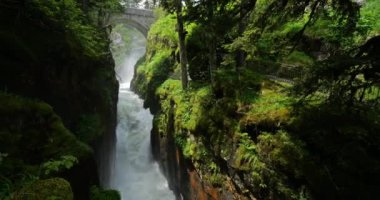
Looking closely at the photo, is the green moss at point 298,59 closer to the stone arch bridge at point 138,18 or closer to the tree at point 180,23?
the tree at point 180,23

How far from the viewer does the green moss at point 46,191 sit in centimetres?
412

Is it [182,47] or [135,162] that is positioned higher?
[182,47]

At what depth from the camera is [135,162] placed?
17.5 metres

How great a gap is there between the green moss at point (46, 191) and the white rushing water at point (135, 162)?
34.8ft

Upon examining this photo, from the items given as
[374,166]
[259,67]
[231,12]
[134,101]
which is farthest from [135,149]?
[374,166]

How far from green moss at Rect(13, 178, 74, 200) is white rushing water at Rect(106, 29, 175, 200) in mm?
10598

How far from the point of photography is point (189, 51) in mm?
15352

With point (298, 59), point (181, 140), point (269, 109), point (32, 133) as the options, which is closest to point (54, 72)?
point (32, 133)

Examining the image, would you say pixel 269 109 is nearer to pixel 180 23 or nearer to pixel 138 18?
pixel 180 23

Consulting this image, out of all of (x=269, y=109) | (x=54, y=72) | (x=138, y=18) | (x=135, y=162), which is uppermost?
(x=138, y=18)

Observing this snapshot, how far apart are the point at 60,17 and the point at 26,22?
4.49 ft

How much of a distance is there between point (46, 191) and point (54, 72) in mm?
6204

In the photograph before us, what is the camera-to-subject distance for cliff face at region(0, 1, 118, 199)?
754 cm

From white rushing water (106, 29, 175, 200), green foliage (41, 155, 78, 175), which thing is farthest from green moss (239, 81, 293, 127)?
white rushing water (106, 29, 175, 200)
